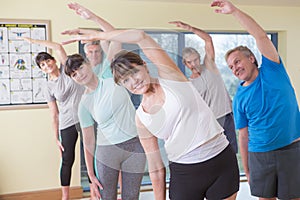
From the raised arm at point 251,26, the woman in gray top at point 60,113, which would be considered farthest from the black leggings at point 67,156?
the raised arm at point 251,26

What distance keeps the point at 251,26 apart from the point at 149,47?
23.7 inches

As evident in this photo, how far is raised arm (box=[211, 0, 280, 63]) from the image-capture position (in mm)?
1136

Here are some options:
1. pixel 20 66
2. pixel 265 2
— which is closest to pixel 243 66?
pixel 20 66

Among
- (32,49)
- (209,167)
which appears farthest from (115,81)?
(32,49)

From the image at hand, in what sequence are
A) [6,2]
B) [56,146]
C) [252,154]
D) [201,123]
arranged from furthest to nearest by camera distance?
[56,146] < [6,2] < [252,154] < [201,123]

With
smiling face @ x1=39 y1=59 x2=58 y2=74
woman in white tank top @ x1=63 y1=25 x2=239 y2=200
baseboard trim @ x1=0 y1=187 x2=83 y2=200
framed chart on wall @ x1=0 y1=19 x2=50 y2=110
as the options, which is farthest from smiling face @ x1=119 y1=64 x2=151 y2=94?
baseboard trim @ x1=0 y1=187 x2=83 y2=200

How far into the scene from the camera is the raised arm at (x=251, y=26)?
1136mm

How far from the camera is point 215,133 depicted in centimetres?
103

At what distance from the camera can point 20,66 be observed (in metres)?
2.85

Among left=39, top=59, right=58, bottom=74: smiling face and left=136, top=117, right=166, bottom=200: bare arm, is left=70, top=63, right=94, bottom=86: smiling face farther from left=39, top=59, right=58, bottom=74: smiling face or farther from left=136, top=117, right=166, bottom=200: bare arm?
left=39, top=59, right=58, bottom=74: smiling face

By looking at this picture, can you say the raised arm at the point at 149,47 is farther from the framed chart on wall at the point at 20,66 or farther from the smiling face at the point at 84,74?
the framed chart on wall at the point at 20,66

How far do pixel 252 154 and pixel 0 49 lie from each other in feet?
6.63

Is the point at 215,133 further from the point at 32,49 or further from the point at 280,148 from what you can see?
the point at 32,49

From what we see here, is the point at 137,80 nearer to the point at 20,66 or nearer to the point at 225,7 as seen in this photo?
the point at 225,7
